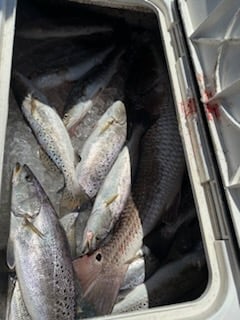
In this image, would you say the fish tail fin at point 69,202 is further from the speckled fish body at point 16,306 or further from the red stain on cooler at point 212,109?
the red stain on cooler at point 212,109

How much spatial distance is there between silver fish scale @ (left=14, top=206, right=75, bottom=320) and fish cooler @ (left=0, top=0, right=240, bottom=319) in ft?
0.54

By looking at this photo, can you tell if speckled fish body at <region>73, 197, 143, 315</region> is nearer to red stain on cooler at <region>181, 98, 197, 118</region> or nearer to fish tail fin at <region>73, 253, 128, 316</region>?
fish tail fin at <region>73, 253, 128, 316</region>

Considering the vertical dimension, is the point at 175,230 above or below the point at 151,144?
below

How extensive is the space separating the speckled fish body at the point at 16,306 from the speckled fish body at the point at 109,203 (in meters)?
0.23

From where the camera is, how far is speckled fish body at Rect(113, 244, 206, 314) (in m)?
1.31

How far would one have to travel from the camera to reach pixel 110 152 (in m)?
1.53

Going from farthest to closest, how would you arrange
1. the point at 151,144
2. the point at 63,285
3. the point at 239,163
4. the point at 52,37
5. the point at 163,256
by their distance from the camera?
the point at 52,37 → the point at 151,144 → the point at 163,256 → the point at 63,285 → the point at 239,163

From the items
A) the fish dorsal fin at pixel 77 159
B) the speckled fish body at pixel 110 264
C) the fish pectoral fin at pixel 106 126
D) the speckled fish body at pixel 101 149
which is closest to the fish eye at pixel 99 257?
the speckled fish body at pixel 110 264

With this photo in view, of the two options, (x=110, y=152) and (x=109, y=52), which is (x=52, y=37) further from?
(x=110, y=152)

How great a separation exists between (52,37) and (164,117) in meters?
0.57

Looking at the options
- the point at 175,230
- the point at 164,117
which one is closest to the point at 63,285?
the point at 175,230

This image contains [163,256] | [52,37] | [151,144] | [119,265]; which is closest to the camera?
[119,265]

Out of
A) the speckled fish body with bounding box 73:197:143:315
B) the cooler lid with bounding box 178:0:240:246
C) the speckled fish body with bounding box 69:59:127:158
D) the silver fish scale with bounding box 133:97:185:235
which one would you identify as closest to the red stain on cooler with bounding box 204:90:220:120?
the cooler lid with bounding box 178:0:240:246

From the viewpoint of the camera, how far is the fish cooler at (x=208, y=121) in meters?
0.98
